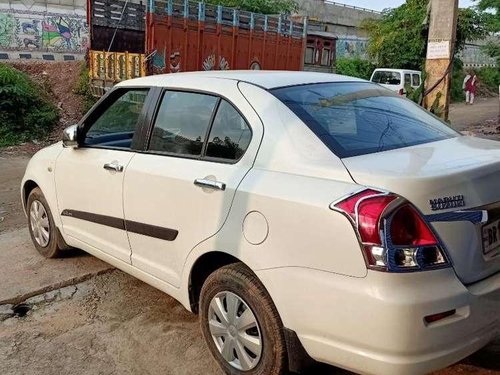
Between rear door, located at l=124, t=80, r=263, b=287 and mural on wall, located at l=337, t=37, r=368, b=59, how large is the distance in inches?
1169

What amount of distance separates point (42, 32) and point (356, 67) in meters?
14.6

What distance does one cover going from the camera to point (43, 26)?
21.9m

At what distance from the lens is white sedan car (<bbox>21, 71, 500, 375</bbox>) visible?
83.0 inches

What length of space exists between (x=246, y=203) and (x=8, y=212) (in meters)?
4.54

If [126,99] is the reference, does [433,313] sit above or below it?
below

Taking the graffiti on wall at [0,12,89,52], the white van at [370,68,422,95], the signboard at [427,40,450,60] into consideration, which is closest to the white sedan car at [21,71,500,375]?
the signboard at [427,40,450,60]

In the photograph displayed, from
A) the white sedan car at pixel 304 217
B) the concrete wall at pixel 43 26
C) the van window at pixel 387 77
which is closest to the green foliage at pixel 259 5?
the van window at pixel 387 77

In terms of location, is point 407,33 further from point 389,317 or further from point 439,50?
point 389,317

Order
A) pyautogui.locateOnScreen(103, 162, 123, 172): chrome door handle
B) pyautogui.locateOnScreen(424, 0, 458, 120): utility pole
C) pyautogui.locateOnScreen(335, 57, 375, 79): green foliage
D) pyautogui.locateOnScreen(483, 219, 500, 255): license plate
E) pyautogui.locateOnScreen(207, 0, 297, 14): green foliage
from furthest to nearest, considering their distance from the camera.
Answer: pyautogui.locateOnScreen(335, 57, 375, 79): green foliage
pyautogui.locateOnScreen(207, 0, 297, 14): green foliage
pyautogui.locateOnScreen(424, 0, 458, 120): utility pole
pyautogui.locateOnScreen(103, 162, 123, 172): chrome door handle
pyautogui.locateOnScreen(483, 219, 500, 255): license plate

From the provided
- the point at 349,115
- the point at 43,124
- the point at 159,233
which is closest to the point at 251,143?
the point at 349,115

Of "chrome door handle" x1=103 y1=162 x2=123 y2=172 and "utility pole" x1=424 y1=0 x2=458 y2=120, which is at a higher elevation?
"utility pole" x1=424 y1=0 x2=458 y2=120

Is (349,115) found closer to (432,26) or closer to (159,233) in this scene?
(159,233)

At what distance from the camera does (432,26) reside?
6.88 metres

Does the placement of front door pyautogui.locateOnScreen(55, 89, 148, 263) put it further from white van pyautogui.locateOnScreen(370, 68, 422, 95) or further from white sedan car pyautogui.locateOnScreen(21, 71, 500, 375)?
white van pyautogui.locateOnScreen(370, 68, 422, 95)
